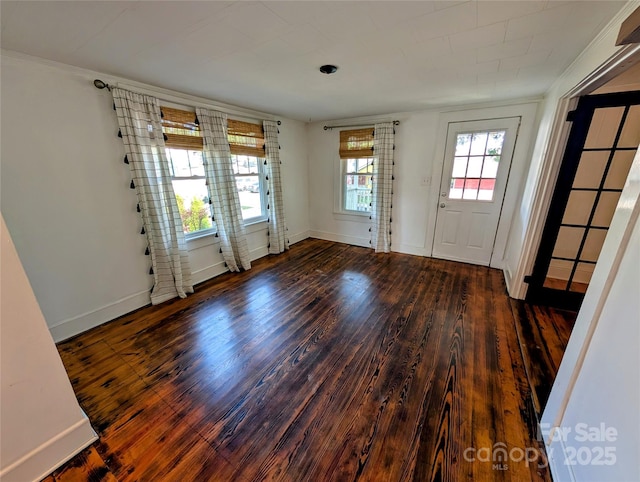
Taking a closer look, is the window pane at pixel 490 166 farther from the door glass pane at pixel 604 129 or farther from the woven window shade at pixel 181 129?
the woven window shade at pixel 181 129

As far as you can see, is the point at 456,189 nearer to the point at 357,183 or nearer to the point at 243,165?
the point at 357,183

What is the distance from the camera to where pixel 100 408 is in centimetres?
155

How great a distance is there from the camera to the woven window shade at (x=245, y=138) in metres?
3.33

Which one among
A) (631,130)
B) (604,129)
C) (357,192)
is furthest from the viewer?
(357,192)

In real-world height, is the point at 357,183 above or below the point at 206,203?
above

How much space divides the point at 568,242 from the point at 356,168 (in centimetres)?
298

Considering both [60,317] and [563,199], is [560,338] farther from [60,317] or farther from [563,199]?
[60,317]

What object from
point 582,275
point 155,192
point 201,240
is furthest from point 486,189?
point 155,192

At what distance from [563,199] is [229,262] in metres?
3.83

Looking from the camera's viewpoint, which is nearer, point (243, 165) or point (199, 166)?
point (199, 166)

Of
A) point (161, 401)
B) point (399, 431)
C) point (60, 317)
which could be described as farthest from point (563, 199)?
point (60, 317)

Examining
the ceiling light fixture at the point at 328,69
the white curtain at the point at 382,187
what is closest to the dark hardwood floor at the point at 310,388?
the white curtain at the point at 382,187

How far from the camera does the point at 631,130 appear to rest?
2.21 metres

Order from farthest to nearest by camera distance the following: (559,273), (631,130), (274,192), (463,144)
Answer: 1. (274,192)
2. (463,144)
3. (559,273)
4. (631,130)
